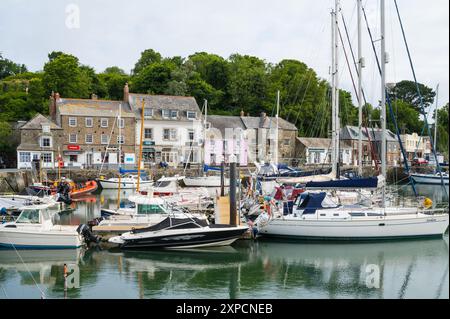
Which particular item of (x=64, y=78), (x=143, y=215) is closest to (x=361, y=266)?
(x=143, y=215)

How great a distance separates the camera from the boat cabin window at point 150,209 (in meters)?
25.3

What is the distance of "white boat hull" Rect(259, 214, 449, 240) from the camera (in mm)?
24656

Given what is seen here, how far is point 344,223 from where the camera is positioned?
24.6 metres

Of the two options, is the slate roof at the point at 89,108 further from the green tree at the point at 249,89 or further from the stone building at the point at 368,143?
the stone building at the point at 368,143

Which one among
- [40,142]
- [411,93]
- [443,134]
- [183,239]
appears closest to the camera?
[183,239]

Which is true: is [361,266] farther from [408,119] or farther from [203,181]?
[408,119]

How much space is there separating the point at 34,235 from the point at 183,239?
7.02 metres

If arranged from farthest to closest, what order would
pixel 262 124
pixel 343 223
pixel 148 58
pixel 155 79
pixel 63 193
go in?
pixel 148 58 → pixel 155 79 → pixel 262 124 → pixel 63 193 → pixel 343 223

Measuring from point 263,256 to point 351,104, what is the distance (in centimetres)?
7783

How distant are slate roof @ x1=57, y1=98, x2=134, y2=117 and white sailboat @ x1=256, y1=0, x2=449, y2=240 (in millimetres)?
39834

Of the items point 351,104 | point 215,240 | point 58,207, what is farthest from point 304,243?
point 351,104

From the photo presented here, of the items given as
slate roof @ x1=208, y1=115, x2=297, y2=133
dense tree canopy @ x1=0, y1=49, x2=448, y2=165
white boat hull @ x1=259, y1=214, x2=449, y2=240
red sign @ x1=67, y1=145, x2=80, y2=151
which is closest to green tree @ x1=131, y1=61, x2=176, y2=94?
dense tree canopy @ x1=0, y1=49, x2=448, y2=165

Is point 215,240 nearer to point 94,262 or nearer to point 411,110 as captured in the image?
point 94,262

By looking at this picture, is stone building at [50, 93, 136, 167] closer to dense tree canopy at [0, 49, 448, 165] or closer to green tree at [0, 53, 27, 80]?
dense tree canopy at [0, 49, 448, 165]
